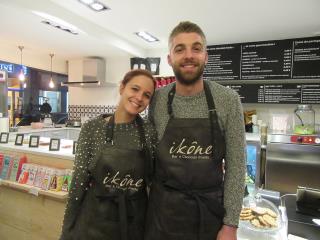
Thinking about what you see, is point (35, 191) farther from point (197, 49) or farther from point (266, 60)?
point (266, 60)

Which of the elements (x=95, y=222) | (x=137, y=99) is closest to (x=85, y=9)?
(x=137, y=99)

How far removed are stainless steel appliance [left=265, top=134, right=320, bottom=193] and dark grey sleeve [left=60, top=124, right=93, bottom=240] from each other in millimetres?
2958

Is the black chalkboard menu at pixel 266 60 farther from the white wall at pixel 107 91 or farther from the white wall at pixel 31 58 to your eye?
the white wall at pixel 31 58

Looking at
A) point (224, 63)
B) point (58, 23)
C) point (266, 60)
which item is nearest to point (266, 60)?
point (266, 60)

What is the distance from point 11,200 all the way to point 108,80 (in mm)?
3321

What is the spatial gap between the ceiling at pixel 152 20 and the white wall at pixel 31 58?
3.10 feet

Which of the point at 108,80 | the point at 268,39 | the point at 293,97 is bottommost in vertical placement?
the point at 293,97

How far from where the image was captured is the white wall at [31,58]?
511cm

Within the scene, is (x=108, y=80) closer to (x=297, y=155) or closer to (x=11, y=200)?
(x=11, y=200)

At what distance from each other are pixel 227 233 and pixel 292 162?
284cm

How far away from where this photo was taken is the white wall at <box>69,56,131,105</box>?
5.08m

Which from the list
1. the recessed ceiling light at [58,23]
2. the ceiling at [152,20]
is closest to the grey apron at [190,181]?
the ceiling at [152,20]

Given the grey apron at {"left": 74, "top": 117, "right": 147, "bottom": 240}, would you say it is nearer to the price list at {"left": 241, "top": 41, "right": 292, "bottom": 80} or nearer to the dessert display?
the dessert display

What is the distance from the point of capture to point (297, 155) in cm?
337
